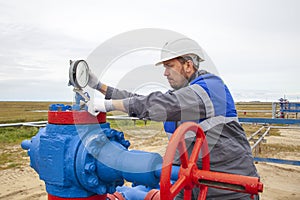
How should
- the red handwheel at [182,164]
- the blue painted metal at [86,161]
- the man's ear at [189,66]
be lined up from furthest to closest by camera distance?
the man's ear at [189,66] → the blue painted metal at [86,161] → the red handwheel at [182,164]

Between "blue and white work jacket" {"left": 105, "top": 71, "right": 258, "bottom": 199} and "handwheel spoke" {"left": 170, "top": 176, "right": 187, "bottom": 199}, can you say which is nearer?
"handwheel spoke" {"left": 170, "top": 176, "right": 187, "bottom": 199}

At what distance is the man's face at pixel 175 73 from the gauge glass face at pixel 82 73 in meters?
0.42

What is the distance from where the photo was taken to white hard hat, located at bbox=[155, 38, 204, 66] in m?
1.51

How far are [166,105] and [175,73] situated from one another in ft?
1.20

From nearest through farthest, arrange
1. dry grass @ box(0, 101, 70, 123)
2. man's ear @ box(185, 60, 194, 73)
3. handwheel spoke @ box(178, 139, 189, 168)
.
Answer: handwheel spoke @ box(178, 139, 189, 168) < man's ear @ box(185, 60, 194, 73) < dry grass @ box(0, 101, 70, 123)

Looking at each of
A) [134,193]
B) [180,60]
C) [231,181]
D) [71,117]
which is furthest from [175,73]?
[134,193]

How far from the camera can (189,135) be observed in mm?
1470

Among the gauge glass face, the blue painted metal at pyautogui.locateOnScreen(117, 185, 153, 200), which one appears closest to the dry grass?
the blue painted metal at pyautogui.locateOnScreen(117, 185, 153, 200)

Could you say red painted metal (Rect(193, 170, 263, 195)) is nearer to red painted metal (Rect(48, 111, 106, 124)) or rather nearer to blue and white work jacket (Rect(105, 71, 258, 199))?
blue and white work jacket (Rect(105, 71, 258, 199))

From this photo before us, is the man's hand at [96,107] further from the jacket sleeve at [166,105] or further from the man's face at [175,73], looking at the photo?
the man's face at [175,73]

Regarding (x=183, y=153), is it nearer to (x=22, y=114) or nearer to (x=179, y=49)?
(x=179, y=49)

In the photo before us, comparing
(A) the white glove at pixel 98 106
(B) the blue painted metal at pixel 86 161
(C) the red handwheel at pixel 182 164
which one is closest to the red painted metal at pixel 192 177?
(C) the red handwheel at pixel 182 164

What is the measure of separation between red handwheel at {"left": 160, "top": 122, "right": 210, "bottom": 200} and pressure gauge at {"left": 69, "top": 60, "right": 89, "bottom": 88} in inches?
24.0

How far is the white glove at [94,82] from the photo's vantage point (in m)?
1.71
